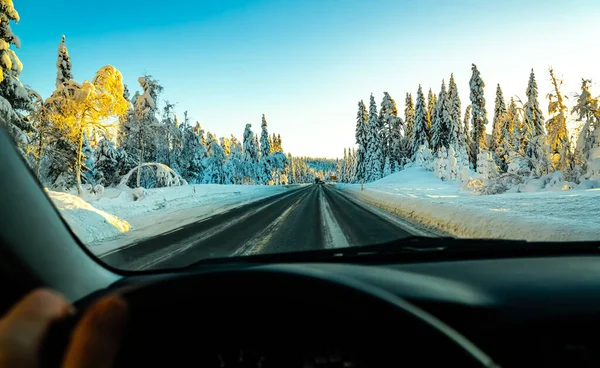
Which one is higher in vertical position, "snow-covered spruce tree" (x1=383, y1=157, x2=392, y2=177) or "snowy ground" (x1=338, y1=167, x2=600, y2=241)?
"snow-covered spruce tree" (x1=383, y1=157, x2=392, y2=177)

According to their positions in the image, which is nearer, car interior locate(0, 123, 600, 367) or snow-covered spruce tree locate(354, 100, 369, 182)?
car interior locate(0, 123, 600, 367)

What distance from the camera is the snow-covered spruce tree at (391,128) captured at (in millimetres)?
62344

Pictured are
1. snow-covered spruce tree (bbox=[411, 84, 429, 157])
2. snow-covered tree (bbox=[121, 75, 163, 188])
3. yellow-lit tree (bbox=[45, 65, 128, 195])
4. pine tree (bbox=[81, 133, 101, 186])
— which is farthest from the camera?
snow-covered spruce tree (bbox=[411, 84, 429, 157])

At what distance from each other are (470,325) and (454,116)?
57.6 m

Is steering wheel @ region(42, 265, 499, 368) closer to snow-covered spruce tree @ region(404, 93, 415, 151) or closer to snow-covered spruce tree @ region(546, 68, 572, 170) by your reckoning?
snow-covered spruce tree @ region(546, 68, 572, 170)

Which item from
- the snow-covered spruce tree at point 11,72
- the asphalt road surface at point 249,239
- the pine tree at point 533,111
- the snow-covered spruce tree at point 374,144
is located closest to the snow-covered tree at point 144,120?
the snow-covered spruce tree at point 11,72

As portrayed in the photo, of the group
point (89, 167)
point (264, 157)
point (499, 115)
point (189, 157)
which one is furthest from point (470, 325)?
point (264, 157)

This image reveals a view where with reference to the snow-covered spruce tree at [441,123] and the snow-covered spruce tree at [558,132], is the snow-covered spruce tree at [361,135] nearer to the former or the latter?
the snow-covered spruce tree at [441,123]

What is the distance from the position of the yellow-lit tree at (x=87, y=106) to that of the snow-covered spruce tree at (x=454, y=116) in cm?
4487

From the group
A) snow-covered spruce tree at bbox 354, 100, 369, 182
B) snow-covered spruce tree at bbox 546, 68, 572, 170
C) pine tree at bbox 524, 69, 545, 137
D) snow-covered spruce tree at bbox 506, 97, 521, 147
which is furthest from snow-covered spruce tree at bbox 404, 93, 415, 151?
snow-covered spruce tree at bbox 546, 68, 572, 170

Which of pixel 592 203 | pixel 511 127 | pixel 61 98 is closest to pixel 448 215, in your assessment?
pixel 592 203

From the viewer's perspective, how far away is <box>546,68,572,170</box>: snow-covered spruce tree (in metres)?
18.1

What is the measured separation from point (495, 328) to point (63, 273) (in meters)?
1.60

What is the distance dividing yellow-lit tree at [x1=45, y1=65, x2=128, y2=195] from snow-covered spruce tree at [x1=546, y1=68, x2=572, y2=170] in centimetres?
2370
